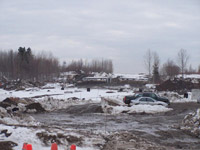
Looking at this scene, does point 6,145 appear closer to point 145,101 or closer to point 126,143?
point 126,143

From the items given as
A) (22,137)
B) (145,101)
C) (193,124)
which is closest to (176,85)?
(145,101)

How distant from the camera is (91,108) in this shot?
26.8 metres

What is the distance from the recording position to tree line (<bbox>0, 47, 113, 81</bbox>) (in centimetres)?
9450

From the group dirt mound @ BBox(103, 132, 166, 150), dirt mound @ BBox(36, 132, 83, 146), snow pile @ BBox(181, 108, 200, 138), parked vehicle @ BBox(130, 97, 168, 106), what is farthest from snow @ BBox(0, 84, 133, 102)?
dirt mound @ BBox(36, 132, 83, 146)

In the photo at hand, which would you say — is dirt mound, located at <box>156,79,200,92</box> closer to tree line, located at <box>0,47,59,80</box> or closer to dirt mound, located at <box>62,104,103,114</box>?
dirt mound, located at <box>62,104,103,114</box>

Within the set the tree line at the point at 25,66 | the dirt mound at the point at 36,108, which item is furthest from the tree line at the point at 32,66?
the dirt mound at the point at 36,108

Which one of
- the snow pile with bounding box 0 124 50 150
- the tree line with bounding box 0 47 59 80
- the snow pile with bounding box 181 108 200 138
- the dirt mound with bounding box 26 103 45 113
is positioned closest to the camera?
the snow pile with bounding box 0 124 50 150

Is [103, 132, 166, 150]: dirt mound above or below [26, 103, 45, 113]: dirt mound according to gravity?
above

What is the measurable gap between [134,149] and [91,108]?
16.8 meters

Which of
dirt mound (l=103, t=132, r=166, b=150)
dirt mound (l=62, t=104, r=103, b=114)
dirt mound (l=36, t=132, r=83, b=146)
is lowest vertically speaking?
dirt mound (l=62, t=104, r=103, b=114)

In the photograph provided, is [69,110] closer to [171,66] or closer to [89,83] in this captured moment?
[89,83]

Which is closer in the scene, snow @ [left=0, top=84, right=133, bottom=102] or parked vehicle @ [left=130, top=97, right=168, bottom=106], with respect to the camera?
parked vehicle @ [left=130, top=97, right=168, bottom=106]

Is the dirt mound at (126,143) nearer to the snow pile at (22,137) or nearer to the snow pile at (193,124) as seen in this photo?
the snow pile at (22,137)

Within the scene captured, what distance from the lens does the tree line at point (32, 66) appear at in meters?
94.5
